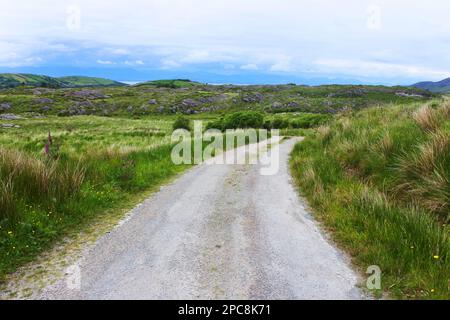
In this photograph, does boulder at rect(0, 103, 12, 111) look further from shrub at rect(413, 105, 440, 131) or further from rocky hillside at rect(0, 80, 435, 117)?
shrub at rect(413, 105, 440, 131)

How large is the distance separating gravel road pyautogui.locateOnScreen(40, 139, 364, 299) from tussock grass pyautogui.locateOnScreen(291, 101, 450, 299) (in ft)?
1.74

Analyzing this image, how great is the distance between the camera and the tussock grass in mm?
5012

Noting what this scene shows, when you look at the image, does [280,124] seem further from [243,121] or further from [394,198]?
[394,198]

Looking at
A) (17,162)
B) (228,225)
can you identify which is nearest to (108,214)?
(17,162)

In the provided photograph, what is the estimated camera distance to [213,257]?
5.71 m

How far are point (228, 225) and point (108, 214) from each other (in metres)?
2.81

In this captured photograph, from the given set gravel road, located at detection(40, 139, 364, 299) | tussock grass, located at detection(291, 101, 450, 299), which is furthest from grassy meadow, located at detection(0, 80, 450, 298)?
gravel road, located at detection(40, 139, 364, 299)

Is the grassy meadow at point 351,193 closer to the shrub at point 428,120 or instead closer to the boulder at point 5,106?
the shrub at point 428,120

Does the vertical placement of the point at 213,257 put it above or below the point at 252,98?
below

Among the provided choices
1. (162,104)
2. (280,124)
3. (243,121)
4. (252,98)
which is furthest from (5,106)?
(280,124)

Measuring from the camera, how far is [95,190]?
30.4ft

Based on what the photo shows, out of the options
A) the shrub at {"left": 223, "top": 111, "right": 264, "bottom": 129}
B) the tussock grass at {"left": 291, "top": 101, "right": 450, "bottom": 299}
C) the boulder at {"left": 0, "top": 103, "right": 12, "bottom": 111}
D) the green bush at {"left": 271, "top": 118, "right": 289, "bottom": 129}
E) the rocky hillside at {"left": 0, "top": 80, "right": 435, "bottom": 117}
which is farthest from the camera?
the rocky hillside at {"left": 0, "top": 80, "right": 435, "bottom": 117}

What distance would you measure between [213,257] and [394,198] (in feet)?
15.3

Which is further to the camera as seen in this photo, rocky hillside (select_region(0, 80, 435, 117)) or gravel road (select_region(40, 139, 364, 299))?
rocky hillside (select_region(0, 80, 435, 117))
